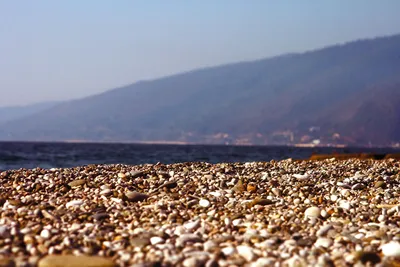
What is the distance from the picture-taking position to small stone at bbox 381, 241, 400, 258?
6543 millimetres

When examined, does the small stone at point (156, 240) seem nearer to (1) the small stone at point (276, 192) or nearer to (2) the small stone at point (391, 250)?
A: (2) the small stone at point (391, 250)

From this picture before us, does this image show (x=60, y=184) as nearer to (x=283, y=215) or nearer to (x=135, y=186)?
(x=135, y=186)

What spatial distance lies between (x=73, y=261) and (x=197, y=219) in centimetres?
250

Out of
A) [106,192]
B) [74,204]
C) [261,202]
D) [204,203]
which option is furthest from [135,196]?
[261,202]

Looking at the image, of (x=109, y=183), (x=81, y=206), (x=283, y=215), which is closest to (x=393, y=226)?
(x=283, y=215)

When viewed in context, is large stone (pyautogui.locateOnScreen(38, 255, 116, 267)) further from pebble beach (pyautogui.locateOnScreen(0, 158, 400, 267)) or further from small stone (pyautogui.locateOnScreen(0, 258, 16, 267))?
small stone (pyautogui.locateOnScreen(0, 258, 16, 267))

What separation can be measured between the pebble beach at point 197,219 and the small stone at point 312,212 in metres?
0.02

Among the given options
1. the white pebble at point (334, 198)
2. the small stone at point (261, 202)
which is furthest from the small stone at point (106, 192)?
the white pebble at point (334, 198)

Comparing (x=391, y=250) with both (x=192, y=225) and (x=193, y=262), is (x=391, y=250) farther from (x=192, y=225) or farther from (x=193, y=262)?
(x=192, y=225)

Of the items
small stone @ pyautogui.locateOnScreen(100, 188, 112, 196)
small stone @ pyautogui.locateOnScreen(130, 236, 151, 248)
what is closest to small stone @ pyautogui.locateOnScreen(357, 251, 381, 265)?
small stone @ pyautogui.locateOnScreen(130, 236, 151, 248)

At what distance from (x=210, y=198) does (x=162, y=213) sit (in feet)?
4.90

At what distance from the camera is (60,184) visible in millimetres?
10898

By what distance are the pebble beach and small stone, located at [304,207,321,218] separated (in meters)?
0.02

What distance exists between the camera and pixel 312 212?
8.58 meters
